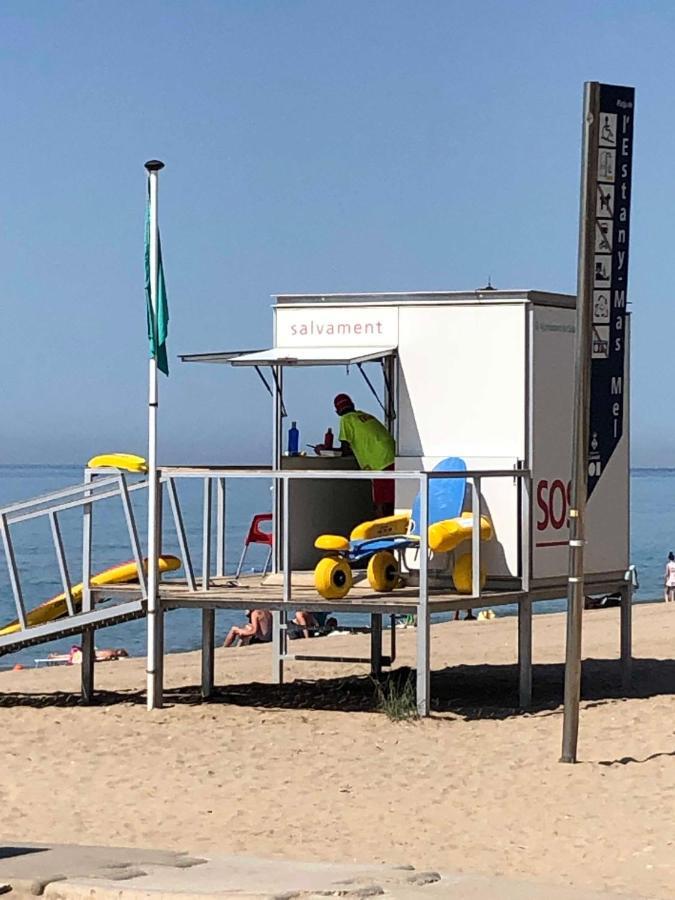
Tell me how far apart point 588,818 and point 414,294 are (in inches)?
225

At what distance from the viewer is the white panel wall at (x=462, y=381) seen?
14656 millimetres

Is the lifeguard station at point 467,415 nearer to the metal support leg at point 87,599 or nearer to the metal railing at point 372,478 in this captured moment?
the metal railing at point 372,478

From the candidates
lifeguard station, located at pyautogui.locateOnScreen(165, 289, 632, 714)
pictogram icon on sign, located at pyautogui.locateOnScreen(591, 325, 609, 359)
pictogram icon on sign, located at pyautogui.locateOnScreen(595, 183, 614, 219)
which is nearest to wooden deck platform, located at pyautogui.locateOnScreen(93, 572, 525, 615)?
lifeguard station, located at pyautogui.locateOnScreen(165, 289, 632, 714)

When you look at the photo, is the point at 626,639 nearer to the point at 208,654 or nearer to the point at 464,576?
the point at 464,576

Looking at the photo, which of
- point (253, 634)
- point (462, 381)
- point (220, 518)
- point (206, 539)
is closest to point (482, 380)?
point (462, 381)

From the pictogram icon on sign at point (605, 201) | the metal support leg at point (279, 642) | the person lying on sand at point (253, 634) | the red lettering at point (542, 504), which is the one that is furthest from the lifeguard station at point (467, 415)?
the person lying on sand at point (253, 634)

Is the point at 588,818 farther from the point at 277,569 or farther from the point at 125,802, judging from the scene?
the point at 277,569

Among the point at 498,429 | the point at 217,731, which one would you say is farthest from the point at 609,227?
the point at 217,731

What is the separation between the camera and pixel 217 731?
45.8 ft

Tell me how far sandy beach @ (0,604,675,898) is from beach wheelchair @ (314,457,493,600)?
1.15 m

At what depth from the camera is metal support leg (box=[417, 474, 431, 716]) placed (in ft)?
44.6

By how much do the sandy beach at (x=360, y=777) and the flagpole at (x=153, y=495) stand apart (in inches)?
14.6

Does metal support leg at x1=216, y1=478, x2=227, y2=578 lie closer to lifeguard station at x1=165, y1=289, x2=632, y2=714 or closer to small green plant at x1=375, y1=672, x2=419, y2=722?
lifeguard station at x1=165, y1=289, x2=632, y2=714

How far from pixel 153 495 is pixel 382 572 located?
2.01 meters
